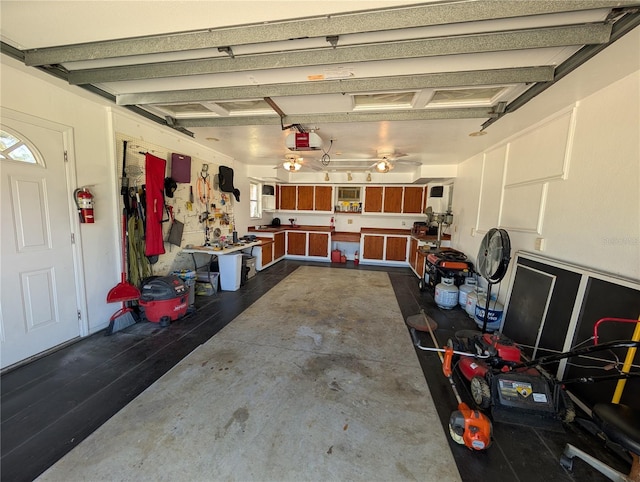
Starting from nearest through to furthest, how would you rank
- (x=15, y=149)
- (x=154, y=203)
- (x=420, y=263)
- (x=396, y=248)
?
1. (x=15, y=149)
2. (x=154, y=203)
3. (x=420, y=263)
4. (x=396, y=248)

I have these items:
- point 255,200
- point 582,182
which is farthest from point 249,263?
point 582,182

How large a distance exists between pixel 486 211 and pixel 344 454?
12.4 ft

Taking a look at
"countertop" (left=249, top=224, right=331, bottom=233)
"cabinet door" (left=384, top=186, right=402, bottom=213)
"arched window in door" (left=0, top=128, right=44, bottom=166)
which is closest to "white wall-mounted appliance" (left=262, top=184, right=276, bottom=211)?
"countertop" (left=249, top=224, right=331, bottom=233)

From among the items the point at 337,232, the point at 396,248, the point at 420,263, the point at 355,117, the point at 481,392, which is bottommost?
the point at 481,392

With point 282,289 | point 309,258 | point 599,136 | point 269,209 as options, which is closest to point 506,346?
point 599,136

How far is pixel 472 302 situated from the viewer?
3428 mm

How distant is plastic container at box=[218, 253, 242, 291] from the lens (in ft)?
14.4

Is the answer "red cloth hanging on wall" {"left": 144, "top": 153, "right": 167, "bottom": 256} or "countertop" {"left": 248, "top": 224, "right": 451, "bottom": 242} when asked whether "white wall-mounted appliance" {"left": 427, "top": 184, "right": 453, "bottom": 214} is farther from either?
"red cloth hanging on wall" {"left": 144, "top": 153, "right": 167, "bottom": 256}

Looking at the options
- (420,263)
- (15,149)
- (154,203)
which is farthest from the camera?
(420,263)

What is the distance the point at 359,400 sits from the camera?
1.91m

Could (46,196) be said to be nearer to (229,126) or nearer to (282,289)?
(229,126)

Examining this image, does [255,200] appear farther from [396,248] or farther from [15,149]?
[15,149]

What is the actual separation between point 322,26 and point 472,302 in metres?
3.58

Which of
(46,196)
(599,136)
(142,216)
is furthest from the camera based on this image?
(142,216)
